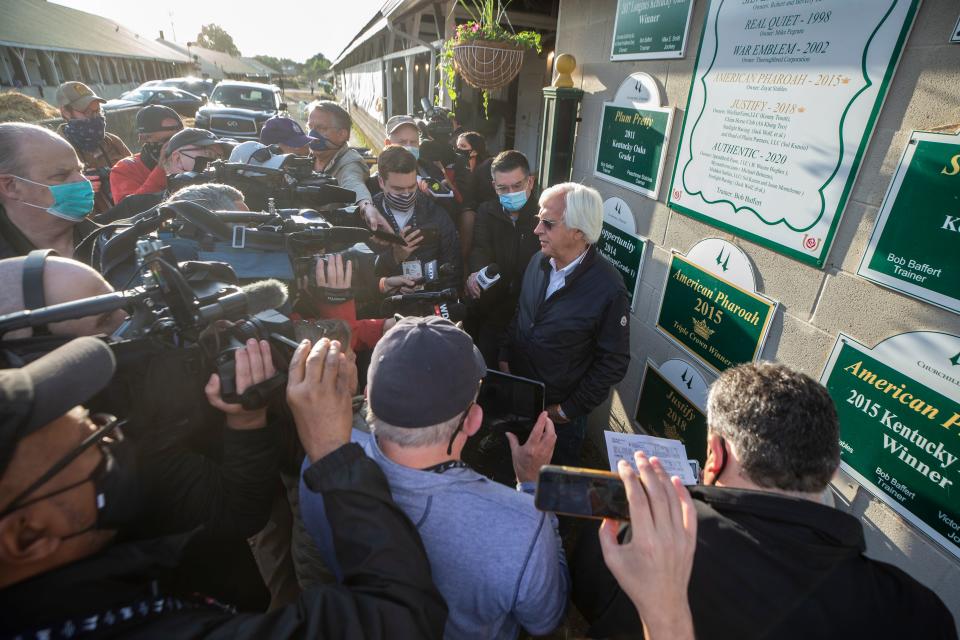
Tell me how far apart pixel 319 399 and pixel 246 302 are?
0.41m

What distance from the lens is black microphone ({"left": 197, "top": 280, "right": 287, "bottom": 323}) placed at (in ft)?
3.97

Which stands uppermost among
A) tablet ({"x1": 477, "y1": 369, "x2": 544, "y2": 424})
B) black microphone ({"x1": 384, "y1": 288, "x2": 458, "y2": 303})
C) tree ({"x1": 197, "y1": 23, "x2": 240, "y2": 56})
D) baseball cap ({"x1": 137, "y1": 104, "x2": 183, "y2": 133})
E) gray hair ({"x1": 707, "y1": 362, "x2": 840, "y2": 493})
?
tree ({"x1": 197, "y1": 23, "x2": 240, "y2": 56})

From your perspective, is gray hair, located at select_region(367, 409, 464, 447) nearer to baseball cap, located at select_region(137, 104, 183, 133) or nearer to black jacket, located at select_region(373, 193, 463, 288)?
black jacket, located at select_region(373, 193, 463, 288)

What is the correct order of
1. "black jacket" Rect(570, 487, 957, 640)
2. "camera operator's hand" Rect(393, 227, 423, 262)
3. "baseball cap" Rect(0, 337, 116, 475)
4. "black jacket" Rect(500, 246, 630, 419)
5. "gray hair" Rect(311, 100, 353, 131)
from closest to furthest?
"baseball cap" Rect(0, 337, 116, 475)
"black jacket" Rect(570, 487, 957, 640)
"black jacket" Rect(500, 246, 630, 419)
"camera operator's hand" Rect(393, 227, 423, 262)
"gray hair" Rect(311, 100, 353, 131)

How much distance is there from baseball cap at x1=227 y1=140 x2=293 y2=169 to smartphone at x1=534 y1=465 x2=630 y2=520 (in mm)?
3003

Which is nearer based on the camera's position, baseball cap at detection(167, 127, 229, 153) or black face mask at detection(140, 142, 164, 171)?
baseball cap at detection(167, 127, 229, 153)

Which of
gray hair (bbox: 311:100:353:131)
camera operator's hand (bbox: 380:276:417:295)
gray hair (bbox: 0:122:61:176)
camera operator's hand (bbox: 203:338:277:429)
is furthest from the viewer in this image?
gray hair (bbox: 311:100:353:131)

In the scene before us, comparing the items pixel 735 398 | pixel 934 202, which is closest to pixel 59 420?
pixel 735 398

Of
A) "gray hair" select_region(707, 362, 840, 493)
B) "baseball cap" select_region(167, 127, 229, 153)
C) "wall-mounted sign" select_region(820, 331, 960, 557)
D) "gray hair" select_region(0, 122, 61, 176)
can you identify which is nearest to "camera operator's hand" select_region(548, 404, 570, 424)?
"wall-mounted sign" select_region(820, 331, 960, 557)

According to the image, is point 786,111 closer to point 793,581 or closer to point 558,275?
point 558,275

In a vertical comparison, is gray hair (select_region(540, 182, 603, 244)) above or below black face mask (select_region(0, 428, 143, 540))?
above

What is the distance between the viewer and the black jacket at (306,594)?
0.78 metres

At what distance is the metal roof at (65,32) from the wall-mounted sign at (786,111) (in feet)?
100

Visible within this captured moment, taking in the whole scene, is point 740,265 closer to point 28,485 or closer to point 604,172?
point 604,172
